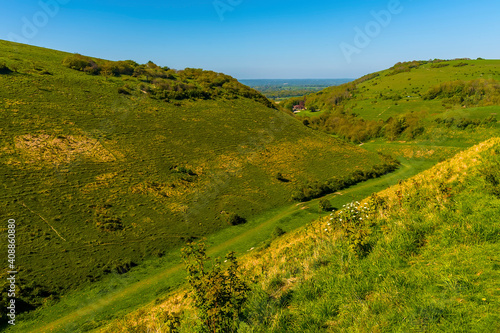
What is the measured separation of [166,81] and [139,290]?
241 feet

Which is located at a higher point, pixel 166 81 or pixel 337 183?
pixel 166 81

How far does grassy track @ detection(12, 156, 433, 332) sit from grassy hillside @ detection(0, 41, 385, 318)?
211 cm

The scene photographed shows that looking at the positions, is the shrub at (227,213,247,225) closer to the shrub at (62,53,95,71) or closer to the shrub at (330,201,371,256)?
the shrub at (330,201,371,256)

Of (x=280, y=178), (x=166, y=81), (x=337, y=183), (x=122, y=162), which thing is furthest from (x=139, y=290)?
(x=166, y=81)

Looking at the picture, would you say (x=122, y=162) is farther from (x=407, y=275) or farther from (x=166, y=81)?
(x=407, y=275)

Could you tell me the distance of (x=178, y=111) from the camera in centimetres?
7031

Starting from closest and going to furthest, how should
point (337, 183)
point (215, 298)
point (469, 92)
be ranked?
point (215, 298) → point (337, 183) → point (469, 92)

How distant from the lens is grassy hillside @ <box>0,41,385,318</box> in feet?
97.9

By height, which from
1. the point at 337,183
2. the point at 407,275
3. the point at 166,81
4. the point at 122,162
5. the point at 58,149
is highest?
the point at 166,81

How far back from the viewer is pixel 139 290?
26.0m

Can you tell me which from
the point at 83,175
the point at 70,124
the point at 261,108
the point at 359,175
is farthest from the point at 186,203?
the point at 261,108

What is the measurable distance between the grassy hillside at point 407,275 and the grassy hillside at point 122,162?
95.4ft

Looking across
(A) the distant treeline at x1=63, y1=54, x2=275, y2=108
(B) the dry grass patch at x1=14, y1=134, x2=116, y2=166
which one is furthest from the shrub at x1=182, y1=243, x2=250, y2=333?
(A) the distant treeline at x1=63, y1=54, x2=275, y2=108

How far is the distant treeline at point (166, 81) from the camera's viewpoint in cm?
7256
